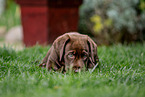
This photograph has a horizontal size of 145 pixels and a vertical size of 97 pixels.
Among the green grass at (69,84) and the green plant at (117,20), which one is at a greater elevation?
the green plant at (117,20)

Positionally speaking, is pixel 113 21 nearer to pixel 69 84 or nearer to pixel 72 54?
pixel 72 54

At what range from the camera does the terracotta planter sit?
6953mm

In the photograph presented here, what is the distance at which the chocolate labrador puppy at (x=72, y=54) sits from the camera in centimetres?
333

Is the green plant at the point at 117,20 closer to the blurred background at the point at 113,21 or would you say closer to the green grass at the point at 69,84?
the blurred background at the point at 113,21

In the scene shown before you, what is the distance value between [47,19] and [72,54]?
12.5 ft

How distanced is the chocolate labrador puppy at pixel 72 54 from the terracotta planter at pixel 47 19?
3509 mm

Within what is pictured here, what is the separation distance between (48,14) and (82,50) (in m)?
3.86

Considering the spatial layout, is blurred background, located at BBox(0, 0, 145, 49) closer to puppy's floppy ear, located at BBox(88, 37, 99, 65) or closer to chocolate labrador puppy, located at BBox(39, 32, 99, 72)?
Result: puppy's floppy ear, located at BBox(88, 37, 99, 65)

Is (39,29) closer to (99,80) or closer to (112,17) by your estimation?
(112,17)

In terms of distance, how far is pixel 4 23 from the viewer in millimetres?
14375

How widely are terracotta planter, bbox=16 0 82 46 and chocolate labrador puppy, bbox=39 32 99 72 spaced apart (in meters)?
3.51

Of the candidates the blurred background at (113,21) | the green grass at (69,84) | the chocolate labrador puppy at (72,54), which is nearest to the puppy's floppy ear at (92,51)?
the chocolate labrador puppy at (72,54)

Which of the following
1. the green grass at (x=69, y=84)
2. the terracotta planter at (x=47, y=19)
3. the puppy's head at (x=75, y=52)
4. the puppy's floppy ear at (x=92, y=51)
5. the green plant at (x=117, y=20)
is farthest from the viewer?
the green plant at (x=117, y=20)

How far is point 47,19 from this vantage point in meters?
6.93
